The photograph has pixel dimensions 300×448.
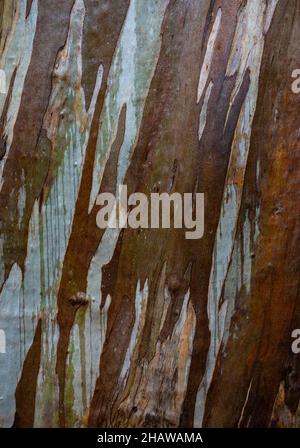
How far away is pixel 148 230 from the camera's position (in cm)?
97

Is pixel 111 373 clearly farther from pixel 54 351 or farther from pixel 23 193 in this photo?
pixel 23 193

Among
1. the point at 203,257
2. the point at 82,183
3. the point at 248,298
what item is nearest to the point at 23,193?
the point at 82,183

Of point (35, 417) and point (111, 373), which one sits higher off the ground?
point (111, 373)

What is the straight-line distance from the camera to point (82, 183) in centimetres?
97

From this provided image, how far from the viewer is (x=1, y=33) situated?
0.96m

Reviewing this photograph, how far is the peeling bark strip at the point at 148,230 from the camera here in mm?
957

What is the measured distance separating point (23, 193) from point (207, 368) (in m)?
0.56

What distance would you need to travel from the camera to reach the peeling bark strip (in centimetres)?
96

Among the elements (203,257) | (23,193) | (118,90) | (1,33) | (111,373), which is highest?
(1,33)

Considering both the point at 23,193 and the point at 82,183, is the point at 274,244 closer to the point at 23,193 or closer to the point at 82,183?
the point at 82,183

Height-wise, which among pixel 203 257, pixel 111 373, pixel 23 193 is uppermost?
pixel 23 193

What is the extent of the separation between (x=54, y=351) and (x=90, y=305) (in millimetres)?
131

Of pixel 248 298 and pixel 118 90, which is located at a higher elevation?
pixel 118 90

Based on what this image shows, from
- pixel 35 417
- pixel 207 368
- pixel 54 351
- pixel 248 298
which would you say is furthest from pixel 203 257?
pixel 35 417
